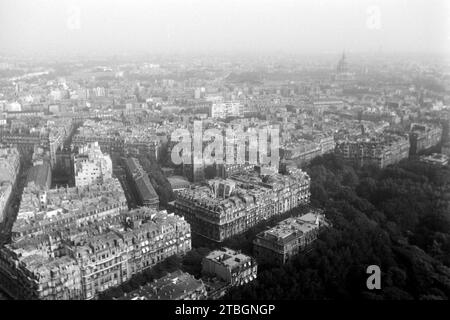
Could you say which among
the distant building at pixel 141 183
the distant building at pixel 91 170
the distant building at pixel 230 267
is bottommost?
the distant building at pixel 230 267

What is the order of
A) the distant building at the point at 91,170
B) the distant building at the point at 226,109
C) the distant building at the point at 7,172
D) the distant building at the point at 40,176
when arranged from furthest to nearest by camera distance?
the distant building at the point at 226,109 → the distant building at the point at 91,170 → the distant building at the point at 40,176 → the distant building at the point at 7,172

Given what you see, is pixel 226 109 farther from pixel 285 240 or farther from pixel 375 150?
pixel 285 240

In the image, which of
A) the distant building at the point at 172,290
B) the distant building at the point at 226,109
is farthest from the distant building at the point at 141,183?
the distant building at the point at 226,109

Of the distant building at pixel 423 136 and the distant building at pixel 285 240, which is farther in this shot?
the distant building at pixel 423 136

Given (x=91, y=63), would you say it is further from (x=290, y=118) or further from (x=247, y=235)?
(x=247, y=235)

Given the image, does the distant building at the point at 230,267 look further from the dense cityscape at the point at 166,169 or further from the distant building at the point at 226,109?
the distant building at the point at 226,109
